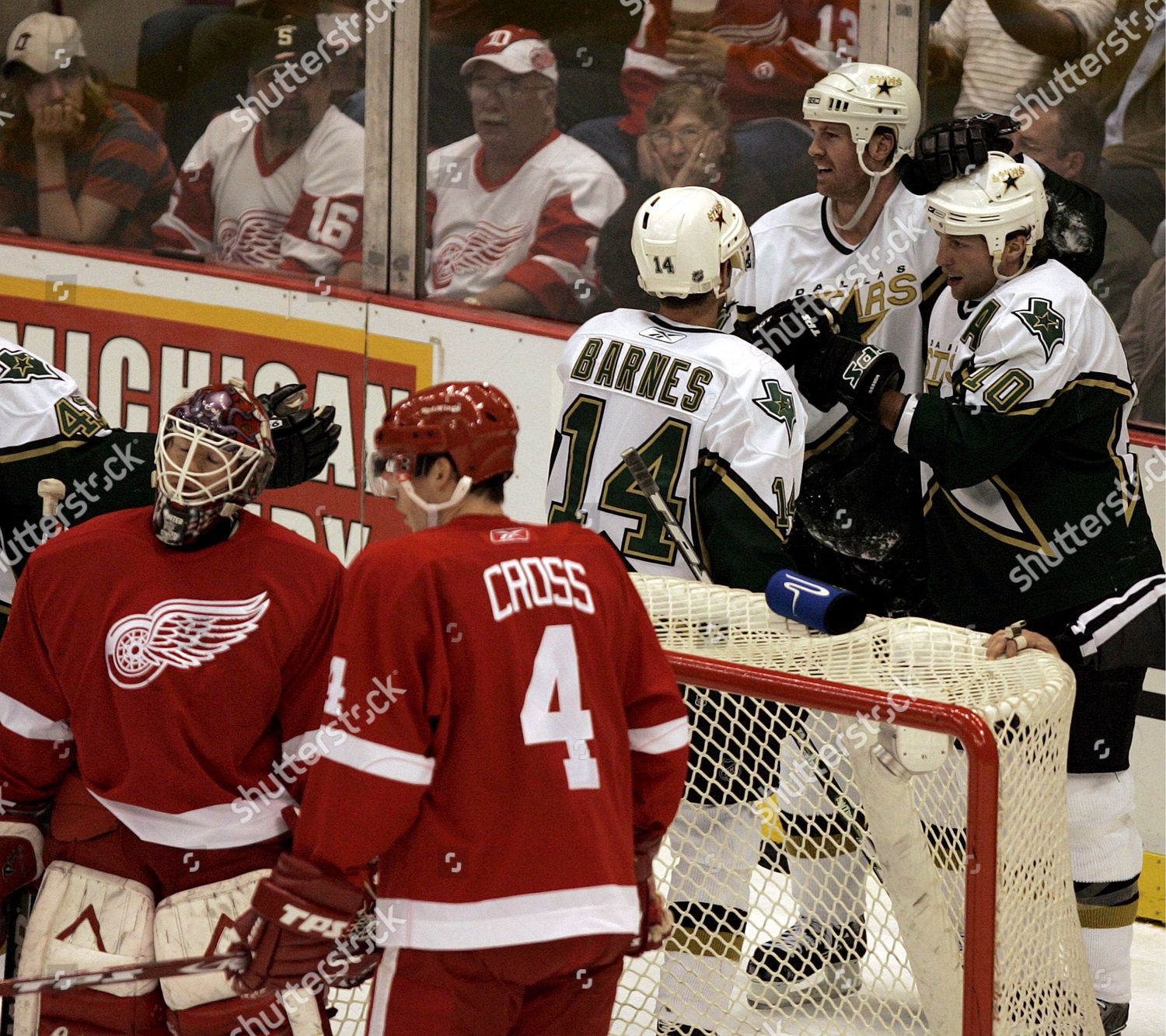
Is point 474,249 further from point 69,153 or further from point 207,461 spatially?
point 207,461

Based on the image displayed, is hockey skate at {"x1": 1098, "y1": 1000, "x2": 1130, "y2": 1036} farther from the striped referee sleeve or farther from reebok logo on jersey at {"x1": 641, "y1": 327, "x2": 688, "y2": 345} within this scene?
reebok logo on jersey at {"x1": 641, "y1": 327, "x2": 688, "y2": 345}

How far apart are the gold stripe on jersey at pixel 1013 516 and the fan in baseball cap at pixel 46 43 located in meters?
3.92

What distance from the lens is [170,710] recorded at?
2.23 meters

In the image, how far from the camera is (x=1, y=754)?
2.37m

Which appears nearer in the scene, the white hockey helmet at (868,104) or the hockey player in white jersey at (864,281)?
the hockey player in white jersey at (864,281)

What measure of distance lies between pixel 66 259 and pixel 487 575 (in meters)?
4.11

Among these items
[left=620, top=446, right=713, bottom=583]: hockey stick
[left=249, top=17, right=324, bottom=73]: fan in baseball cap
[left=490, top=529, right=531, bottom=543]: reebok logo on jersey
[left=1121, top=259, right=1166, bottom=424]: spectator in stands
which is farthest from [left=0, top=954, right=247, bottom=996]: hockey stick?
[left=249, top=17, right=324, bottom=73]: fan in baseball cap

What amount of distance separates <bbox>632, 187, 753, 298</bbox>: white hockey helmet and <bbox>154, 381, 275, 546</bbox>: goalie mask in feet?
2.83

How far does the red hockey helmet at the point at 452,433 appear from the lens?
6.78 ft

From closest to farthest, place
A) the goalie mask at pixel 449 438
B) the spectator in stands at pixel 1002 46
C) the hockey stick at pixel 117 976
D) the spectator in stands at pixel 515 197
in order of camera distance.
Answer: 1. the goalie mask at pixel 449 438
2. the hockey stick at pixel 117 976
3. the spectator in stands at pixel 1002 46
4. the spectator in stands at pixel 515 197

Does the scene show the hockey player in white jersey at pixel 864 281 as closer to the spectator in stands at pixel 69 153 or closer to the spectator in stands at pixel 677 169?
the spectator in stands at pixel 677 169

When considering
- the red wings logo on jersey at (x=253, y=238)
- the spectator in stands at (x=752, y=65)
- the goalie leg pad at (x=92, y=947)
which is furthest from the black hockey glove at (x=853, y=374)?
the red wings logo on jersey at (x=253, y=238)

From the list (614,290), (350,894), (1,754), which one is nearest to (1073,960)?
(350,894)

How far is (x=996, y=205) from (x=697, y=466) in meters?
0.74
